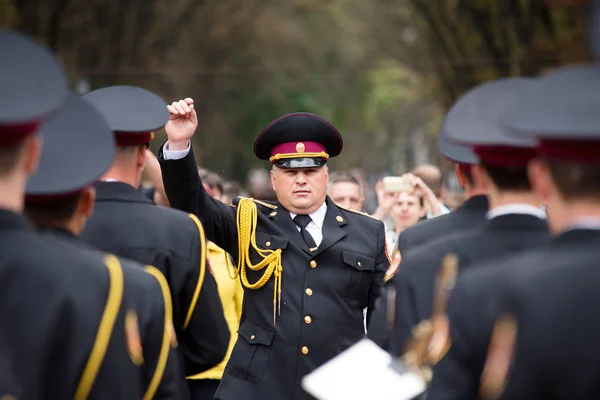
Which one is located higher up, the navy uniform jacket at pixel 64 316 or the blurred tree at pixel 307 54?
the navy uniform jacket at pixel 64 316

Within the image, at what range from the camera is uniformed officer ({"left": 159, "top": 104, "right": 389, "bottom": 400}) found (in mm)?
7430

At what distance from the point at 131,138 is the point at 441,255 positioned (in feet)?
4.95

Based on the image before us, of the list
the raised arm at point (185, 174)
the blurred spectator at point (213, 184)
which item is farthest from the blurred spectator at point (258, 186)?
the raised arm at point (185, 174)

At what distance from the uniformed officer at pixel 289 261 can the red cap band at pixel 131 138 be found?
3.63 ft

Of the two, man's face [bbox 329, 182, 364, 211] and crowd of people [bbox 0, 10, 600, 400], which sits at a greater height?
crowd of people [bbox 0, 10, 600, 400]

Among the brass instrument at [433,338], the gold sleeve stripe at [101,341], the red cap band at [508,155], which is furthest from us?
the red cap band at [508,155]

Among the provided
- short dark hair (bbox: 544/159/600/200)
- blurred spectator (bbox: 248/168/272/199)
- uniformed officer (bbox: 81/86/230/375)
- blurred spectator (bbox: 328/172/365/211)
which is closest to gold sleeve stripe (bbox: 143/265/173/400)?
uniformed officer (bbox: 81/86/230/375)

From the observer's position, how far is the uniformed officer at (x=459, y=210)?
577 cm

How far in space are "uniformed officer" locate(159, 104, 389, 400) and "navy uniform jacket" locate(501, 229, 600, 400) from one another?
3.46m

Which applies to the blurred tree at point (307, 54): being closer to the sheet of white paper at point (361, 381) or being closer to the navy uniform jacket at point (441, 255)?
the navy uniform jacket at point (441, 255)

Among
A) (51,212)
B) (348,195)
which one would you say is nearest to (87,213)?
(51,212)

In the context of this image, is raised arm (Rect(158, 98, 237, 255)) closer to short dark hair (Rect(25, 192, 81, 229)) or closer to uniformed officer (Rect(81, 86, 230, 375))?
uniformed officer (Rect(81, 86, 230, 375))

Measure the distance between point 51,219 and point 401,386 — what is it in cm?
133

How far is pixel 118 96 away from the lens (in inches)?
241
